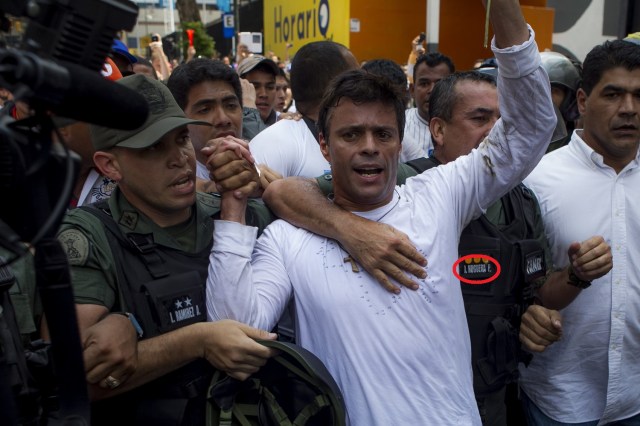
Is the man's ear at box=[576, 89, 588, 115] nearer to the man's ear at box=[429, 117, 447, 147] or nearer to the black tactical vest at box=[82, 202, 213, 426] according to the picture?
the man's ear at box=[429, 117, 447, 147]

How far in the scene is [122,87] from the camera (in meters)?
1.04

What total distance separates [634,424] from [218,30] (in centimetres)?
3154

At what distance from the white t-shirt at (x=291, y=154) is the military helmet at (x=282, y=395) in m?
1.39

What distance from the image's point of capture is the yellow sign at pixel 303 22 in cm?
1298

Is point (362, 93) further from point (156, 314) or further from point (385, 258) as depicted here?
point (156, 314)

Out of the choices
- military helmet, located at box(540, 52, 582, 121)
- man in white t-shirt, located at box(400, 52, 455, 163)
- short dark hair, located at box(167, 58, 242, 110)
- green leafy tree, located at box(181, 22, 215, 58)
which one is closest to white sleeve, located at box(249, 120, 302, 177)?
short dark hair, located at box(167, 58, 242, 110)

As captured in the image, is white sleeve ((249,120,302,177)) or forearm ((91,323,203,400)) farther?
white sleeve ((249,120,302,177))

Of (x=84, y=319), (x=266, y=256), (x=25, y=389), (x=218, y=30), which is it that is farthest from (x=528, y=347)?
(x=218, y=30)

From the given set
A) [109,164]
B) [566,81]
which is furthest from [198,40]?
[109,164]

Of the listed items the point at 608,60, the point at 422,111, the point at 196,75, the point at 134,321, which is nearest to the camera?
the point at 134,321

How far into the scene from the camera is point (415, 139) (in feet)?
16.3

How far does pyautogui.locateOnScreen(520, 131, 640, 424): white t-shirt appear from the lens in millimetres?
2627

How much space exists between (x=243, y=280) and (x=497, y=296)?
3.38 ft

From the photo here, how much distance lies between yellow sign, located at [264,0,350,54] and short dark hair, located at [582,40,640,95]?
9.90 meters
